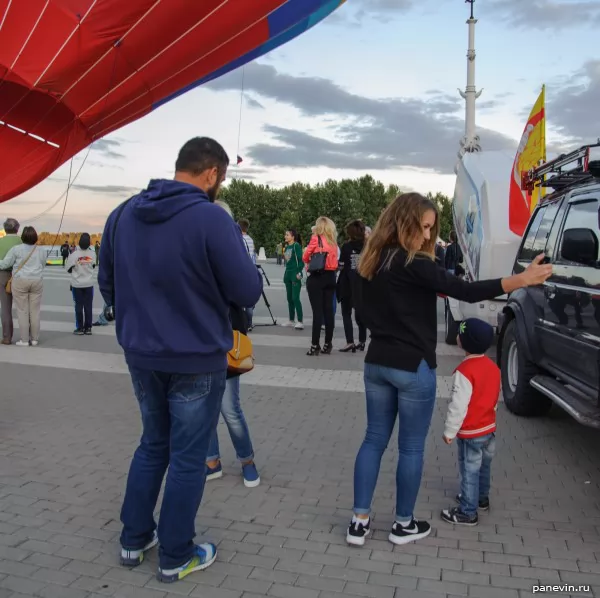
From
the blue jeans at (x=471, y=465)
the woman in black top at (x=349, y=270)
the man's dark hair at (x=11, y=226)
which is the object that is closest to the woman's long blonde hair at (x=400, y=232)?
the blue jeans at (x=471, y=465)

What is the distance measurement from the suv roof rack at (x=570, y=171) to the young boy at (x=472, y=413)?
1.52 m

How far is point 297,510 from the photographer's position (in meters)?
3.92

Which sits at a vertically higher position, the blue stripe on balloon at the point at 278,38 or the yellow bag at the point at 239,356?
the blue stripe on balloon at the point at 278,38

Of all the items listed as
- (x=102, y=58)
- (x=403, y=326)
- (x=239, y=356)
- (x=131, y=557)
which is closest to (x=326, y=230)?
(x=102, y=58)

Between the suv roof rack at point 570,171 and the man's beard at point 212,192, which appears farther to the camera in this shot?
the suv roof rack at point 570,171

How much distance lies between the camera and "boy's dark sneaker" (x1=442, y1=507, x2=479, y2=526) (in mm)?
3711

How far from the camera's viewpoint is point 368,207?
3378 inches

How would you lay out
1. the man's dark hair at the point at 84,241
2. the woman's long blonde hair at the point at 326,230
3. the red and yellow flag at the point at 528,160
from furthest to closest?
the man's dark hair at the point at 84,241, the woman's long blonde hair at the point at 326,230, the red and yellow flag at the point at 528,160

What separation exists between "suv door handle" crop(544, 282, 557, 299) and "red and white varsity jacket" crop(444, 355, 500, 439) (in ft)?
5.70

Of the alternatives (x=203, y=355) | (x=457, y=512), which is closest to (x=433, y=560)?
(x=457, y=512)

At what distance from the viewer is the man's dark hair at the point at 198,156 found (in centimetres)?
306

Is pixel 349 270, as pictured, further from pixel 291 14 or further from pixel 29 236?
pixel 29 236

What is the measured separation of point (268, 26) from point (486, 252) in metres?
4.85

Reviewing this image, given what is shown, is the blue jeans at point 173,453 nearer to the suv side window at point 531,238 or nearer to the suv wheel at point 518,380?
the suv wheel at point 518,380
